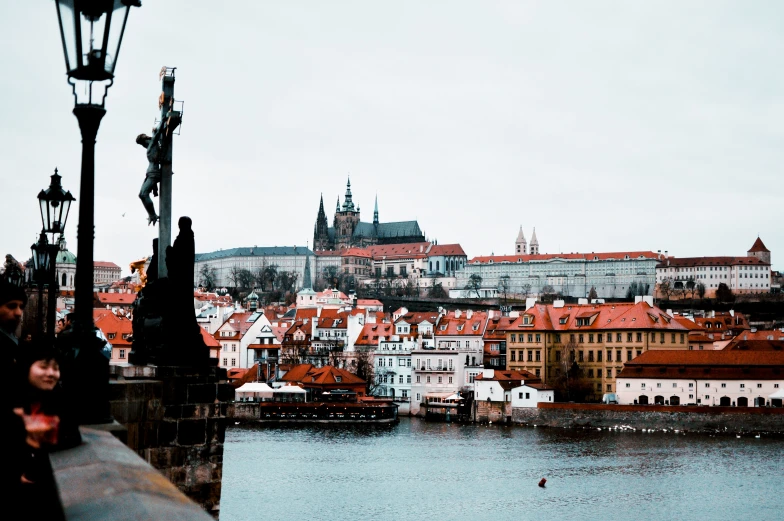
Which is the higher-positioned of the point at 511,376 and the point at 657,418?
the point at 511,376

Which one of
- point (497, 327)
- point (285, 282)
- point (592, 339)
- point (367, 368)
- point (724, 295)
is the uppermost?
point (285, 282)

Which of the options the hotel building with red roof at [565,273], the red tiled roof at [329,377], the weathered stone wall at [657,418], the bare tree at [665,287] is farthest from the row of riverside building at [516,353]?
the hotel building with red roof at [565,273]

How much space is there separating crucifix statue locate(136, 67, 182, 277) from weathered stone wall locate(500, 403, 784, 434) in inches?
1960

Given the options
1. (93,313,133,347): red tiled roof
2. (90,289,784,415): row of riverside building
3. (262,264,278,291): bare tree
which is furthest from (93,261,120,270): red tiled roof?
(93,313,133,347): red tiled roof

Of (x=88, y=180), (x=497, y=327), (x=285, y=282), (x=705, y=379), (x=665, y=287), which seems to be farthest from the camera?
(x=285, y=282)

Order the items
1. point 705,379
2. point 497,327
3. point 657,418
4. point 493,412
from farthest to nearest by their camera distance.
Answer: point 497,327, point 493,412, point 705,379, point 657,418

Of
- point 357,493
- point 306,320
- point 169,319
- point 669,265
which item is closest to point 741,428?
point 357,493

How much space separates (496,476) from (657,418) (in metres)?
21.8

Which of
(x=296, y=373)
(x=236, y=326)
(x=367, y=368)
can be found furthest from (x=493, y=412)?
(x=236, y=326)

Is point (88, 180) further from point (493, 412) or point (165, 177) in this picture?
point (493, 412)

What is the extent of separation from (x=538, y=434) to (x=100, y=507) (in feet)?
176

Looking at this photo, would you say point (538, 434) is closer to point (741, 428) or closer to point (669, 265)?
point (741, 428)

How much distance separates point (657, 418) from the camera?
58.2m

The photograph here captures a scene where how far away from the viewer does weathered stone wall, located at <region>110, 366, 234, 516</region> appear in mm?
8969
